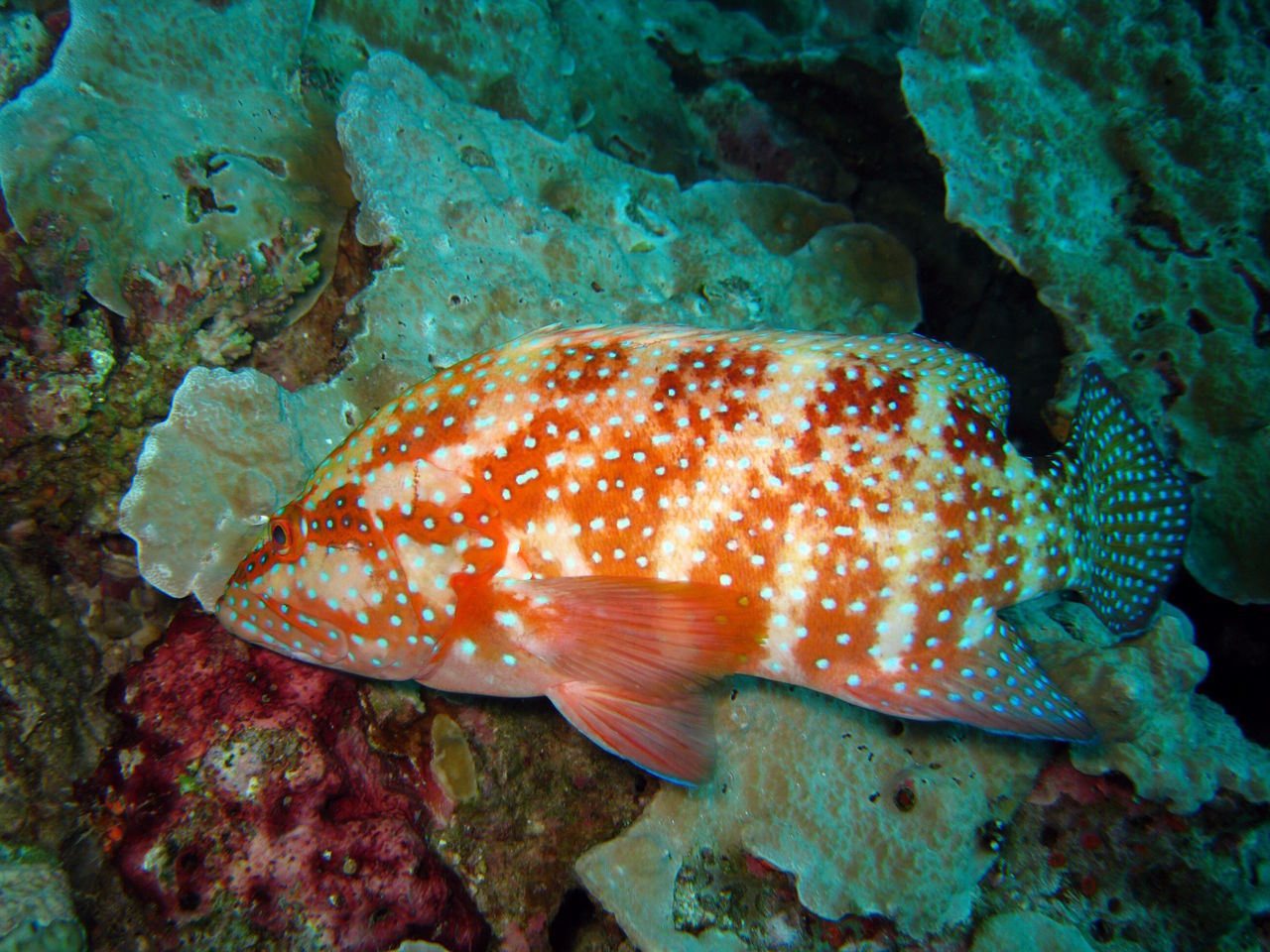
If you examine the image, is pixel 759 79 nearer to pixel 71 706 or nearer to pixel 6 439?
pixel 6 439

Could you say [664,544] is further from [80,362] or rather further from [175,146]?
[175,146]

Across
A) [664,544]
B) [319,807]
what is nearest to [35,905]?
[319,807]

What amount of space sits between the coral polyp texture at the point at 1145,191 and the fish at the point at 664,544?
8.89 ft

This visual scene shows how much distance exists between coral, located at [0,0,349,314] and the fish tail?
434cm

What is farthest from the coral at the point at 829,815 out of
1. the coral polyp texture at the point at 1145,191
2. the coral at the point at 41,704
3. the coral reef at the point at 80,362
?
the coral reef at the point at 80,362

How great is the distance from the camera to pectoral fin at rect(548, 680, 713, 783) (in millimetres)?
2574

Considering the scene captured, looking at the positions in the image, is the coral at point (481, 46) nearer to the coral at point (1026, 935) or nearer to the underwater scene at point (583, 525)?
the underwater scene at point (583, 525)

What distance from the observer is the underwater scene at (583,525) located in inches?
106

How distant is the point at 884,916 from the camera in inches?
131

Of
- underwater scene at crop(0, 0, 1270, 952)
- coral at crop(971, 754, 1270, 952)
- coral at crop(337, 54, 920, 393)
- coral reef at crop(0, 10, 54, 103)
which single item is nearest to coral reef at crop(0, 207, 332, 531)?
underwater scene at crop(0, 0, 1270, 952)

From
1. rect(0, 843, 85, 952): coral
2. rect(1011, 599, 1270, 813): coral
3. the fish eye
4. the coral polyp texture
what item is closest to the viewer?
rect(0, 843, 85, 952): coral

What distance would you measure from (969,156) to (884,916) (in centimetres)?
497

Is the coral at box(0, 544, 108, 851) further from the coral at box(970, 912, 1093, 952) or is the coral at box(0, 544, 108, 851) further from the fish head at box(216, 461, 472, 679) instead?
the coral at box(970, 912, 1093, 952)

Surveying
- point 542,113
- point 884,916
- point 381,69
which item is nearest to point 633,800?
point 884,916
